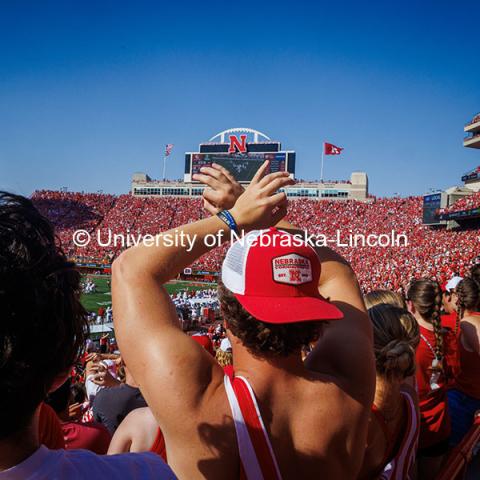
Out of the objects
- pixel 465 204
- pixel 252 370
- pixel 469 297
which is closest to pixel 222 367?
pixel 252 370

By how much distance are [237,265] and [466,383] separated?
128 inches

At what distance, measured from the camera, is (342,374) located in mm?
1408

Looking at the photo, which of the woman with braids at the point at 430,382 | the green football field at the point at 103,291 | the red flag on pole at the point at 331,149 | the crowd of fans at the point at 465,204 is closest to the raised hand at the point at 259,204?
the woman with braids at the point at 430,382

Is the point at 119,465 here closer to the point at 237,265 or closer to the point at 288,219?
the point at 237,265

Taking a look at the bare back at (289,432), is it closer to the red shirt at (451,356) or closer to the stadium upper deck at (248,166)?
the red shirt at (451,356)

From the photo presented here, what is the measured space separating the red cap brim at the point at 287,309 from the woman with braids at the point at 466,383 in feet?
9.62

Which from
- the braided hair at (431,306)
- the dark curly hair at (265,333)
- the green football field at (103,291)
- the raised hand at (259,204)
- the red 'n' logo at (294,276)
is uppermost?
the raised hand at (259,204)

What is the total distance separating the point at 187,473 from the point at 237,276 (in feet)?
1.89

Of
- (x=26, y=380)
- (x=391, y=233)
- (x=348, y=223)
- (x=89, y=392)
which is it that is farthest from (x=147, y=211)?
(x=26, y=380)

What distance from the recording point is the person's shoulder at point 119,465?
2.78ft

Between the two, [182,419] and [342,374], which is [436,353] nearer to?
[342,374]

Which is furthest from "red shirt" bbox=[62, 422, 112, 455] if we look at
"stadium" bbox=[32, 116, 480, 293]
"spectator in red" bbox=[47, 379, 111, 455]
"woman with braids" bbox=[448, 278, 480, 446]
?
"stadium" bbox=[32, 116, 480, 293]

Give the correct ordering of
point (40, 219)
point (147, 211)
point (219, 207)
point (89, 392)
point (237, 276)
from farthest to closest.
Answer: point (147, 211)
point (89, 392)
point (219, 207)
point (237, 276)
point (40, 219)

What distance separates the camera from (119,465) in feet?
2.89
